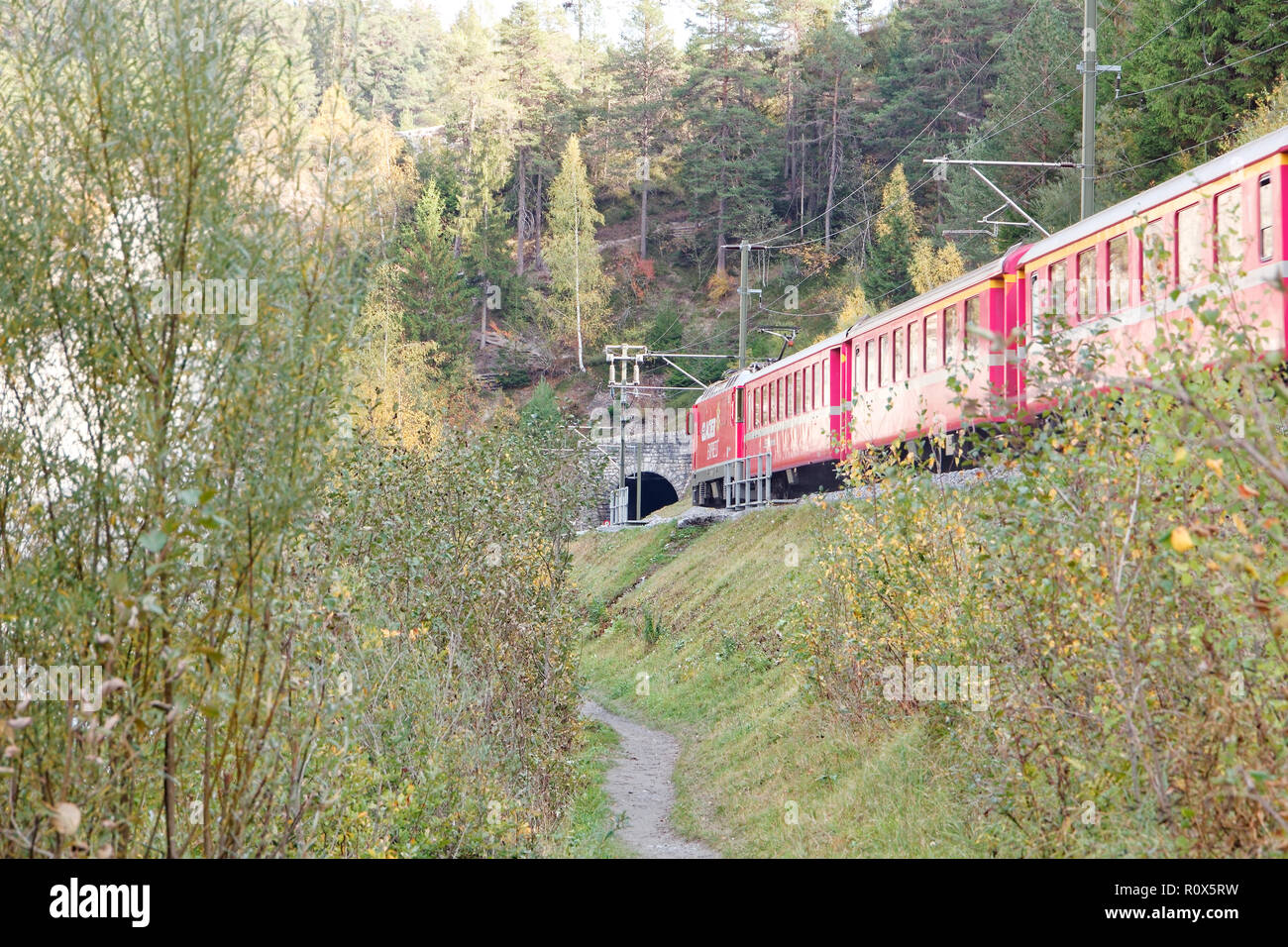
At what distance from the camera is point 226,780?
4254 mm

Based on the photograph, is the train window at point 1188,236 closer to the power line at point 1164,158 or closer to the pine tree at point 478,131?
the power line at point 1164,158

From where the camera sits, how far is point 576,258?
212ft

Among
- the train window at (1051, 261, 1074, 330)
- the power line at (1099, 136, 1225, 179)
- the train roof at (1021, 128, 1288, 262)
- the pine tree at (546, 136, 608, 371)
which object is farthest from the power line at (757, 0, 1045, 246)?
the train roof at (1021, 128, 1288, 262)

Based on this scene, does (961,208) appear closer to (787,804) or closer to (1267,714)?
(787,804)

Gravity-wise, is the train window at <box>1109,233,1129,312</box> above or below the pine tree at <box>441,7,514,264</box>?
below

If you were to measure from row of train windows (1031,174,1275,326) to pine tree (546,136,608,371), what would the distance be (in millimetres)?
50909

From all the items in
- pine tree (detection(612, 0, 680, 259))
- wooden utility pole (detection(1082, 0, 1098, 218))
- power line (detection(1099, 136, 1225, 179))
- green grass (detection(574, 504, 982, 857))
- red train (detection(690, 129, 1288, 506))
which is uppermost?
pine tree (detection(612, 0, 680, 259))

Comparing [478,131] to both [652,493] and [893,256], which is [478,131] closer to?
[652,493]

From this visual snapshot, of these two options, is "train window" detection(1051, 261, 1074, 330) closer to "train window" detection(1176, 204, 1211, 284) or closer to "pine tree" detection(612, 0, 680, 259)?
"train window" detection(1176, 204, 1211, 284)

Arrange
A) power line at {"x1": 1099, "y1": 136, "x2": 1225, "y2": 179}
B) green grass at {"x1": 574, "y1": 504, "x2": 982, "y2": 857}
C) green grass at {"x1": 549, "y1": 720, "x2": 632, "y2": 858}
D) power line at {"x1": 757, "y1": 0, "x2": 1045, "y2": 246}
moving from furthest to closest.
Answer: power line at {"x1": 757, "y1": 0, "x2": 1045, "y2": 246} → power line at {"x1": 1099, "y1": 136, "x2": 1225, "y2": 179} → green grass at {"x1": 549, "y1": 720, "x2": 632, "y2": 858} → green grass at {"x1": 574, "y1": 504, "x2": 982, "y2": 857}

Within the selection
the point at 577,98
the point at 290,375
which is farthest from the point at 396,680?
the point at 577,98

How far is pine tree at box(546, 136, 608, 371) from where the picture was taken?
208 ft

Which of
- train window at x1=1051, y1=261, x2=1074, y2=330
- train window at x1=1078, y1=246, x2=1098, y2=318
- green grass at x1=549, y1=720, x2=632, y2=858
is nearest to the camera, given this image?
green grass at x1=549, y1=720, x2=632, y2=858

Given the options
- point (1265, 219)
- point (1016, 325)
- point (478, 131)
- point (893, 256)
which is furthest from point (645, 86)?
point (1265, 219)
